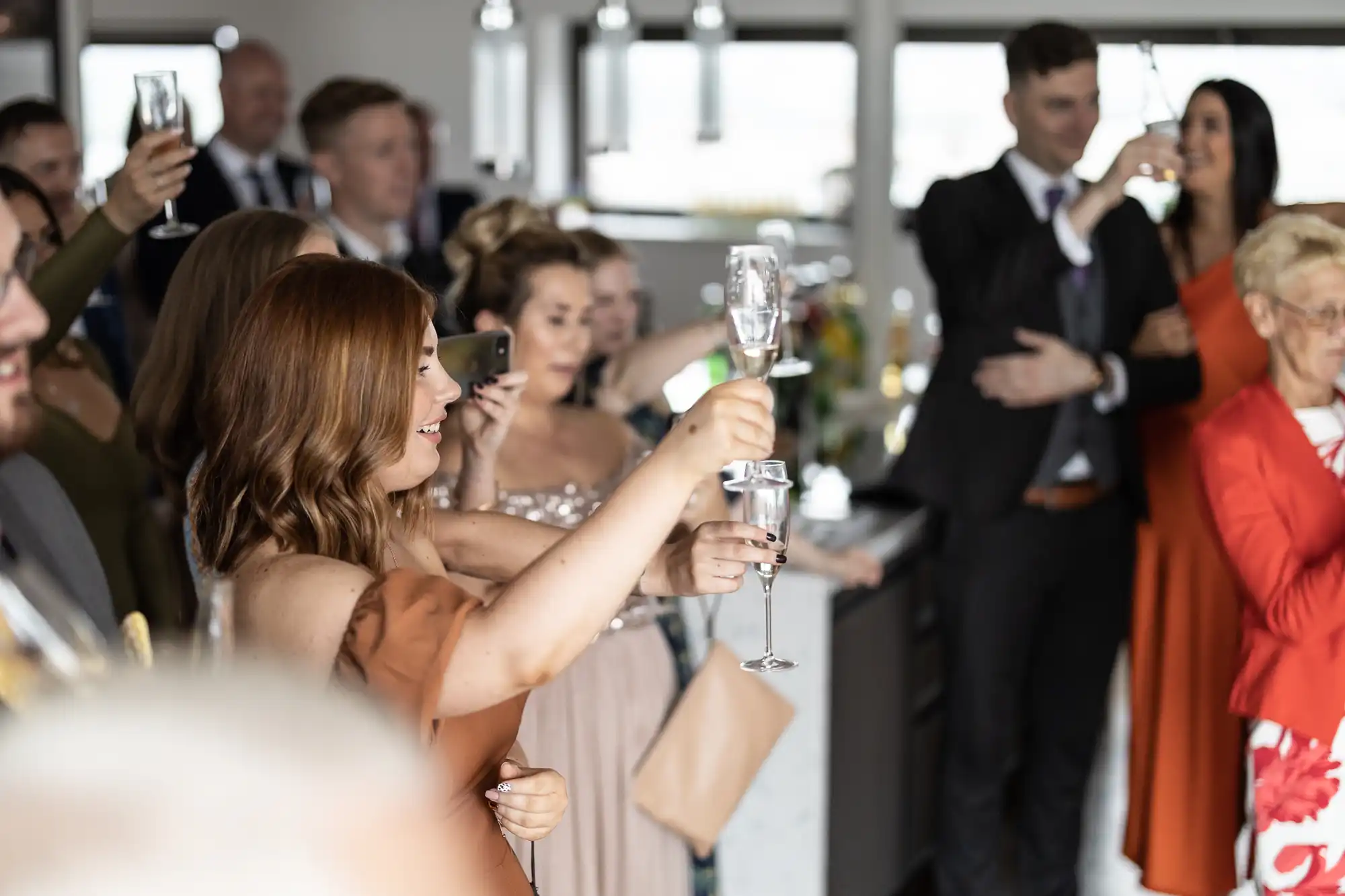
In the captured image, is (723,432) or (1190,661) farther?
(1190,661)

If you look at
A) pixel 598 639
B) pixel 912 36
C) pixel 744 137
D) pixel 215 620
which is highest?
pixel 912 36

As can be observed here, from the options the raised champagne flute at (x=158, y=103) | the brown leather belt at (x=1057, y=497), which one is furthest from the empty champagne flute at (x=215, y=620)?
the brown leather belt at (x=1057, y=497)

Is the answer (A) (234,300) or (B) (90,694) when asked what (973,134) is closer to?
(A) (234,300)

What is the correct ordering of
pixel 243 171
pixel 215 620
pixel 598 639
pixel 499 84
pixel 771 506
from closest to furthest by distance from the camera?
pixel 215 620 → pixel 771 506 → pixel 598 639 → pixel 499 84 → pixel 243 171

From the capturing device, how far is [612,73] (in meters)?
3.41

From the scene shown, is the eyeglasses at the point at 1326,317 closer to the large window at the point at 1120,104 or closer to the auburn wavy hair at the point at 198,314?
the auburn wavy hair at the point at 198,314

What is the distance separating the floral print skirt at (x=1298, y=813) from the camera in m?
2.47

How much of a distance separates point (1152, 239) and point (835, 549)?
92cm

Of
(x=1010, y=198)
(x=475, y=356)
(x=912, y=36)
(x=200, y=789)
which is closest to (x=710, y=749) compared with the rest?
(x=475, y=356)

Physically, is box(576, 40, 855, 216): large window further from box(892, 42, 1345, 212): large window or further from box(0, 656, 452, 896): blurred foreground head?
box(0, 656, 452, 896): blurred foreground head

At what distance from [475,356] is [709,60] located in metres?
1.45

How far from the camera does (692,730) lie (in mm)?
2707

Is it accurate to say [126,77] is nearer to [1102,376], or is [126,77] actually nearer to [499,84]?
[499,84]

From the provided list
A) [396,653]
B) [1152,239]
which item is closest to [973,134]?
[1152,239]
